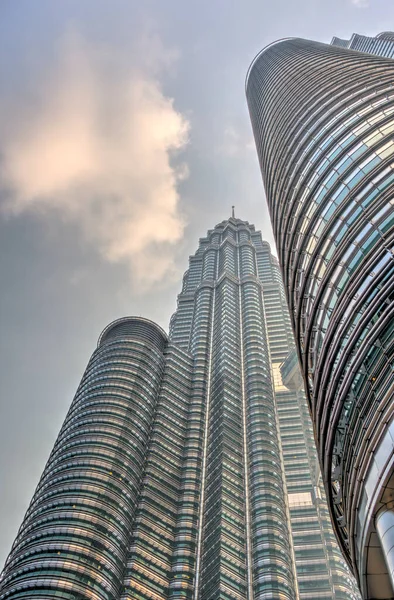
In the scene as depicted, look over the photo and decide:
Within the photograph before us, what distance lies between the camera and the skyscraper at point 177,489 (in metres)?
78.8

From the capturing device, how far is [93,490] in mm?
85500

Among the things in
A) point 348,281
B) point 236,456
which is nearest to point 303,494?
point 236,456

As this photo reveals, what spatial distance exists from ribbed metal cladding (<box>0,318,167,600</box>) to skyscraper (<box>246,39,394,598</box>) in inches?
2103

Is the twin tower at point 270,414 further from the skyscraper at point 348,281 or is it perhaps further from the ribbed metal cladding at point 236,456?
the ribbed metal cladding at point 236,456

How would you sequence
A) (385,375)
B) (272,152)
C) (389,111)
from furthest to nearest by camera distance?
(272,152)
(389,111)
(385,375)

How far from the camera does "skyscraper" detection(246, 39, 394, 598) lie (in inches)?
1024

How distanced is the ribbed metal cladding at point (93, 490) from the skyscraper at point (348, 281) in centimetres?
5341

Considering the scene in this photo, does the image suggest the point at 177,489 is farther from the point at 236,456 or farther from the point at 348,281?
the point at 348,281

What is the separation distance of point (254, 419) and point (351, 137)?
88511mm

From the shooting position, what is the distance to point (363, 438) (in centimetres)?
2644

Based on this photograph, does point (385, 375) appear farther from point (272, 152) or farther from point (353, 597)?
point (353, 597)

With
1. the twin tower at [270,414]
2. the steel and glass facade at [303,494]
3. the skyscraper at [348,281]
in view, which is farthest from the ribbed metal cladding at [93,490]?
the skyscraper at [348,281]

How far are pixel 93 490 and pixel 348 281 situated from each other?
229ft

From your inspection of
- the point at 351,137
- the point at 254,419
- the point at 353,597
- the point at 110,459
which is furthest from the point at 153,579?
the point at 351,137
